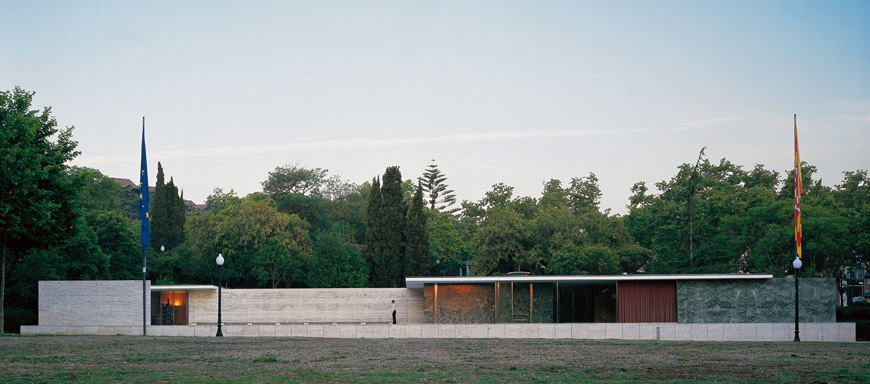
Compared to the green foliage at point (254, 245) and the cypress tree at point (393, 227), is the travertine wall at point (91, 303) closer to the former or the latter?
the cypress tree at point (393, 227)

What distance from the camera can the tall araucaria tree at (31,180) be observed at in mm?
40656

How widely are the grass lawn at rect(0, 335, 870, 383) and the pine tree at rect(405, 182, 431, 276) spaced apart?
4230 centimetres

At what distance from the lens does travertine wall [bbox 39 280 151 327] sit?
51844 millimetres

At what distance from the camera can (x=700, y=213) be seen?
75.8m

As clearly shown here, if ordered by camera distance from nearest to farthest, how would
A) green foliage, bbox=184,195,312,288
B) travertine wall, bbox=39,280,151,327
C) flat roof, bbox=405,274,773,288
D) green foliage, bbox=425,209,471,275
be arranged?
1. flat roof, bbox=405,274,773,288
2. travertine wall, bbox=39,280,151,327
3. green foliage, bbox=184,195,312,288
4. green foliage, bbox=425,209,471,275

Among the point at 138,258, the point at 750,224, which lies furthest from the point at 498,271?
the point at 138,258

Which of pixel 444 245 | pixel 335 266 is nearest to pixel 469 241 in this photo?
pixel 444 245

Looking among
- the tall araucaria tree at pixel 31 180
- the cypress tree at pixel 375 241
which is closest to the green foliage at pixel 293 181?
the cypress tree at pixel 375 241

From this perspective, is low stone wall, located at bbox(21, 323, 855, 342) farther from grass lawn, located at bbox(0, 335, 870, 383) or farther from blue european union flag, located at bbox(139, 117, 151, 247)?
grass lawn, located at bbox(0, 335, 870, 383)

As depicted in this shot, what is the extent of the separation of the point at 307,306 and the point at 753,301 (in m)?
24.7

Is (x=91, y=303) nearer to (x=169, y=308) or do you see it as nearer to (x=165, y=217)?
(x=169, y=308)

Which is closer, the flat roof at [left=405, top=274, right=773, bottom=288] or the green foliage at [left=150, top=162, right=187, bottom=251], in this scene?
the flat roof at [left=405, top=274, right=773, bottom=288]

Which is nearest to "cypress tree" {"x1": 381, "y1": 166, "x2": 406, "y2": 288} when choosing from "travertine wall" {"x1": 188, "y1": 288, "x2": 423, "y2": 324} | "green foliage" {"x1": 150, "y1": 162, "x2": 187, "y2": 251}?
"travertine wall" {"x1": 188, "y1": 288, "x2": 423, "y2": 324}

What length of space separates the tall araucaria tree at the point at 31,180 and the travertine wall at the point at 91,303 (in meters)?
5.46
